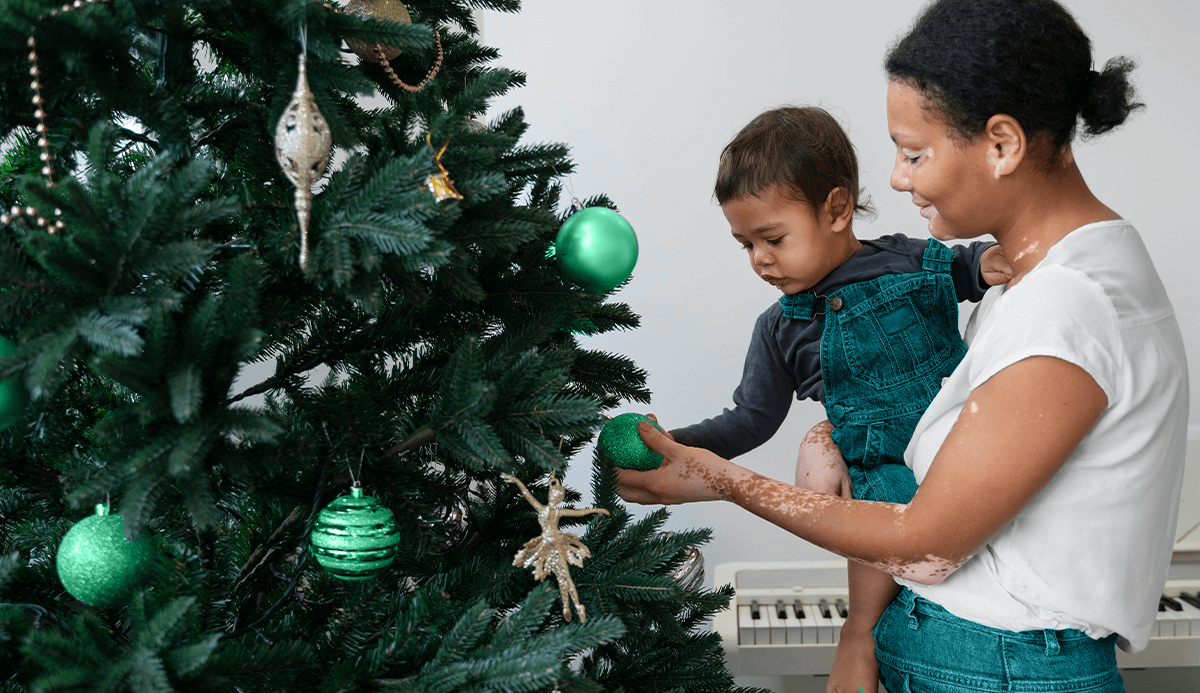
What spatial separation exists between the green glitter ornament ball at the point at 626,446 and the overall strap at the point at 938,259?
0.67 m

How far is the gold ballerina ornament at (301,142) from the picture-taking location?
0.57 metres

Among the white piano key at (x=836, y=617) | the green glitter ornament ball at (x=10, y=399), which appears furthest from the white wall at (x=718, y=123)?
the green glitter ornament ball at (x=10, y=399)

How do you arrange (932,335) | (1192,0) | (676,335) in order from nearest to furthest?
(932,335) < (1192,0) < (676,335)

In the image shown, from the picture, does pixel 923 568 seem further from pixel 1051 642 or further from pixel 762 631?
pixel 762 631

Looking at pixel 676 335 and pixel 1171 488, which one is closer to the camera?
pixel 1171 488

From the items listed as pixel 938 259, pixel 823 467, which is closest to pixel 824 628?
pixel 823 467

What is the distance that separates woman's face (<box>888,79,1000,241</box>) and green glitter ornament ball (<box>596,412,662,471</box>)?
16.4 inches

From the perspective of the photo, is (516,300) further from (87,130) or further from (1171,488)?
(1171,488)

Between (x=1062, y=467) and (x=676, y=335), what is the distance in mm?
1385

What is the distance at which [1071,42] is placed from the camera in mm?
760

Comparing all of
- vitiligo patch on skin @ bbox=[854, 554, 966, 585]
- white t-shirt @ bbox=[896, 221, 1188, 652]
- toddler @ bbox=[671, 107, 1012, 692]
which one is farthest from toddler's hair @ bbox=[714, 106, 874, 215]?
vitiligo patch on skin @ bbox=[854, 554, 966, 585]

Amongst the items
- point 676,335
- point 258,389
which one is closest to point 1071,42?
point 258,389

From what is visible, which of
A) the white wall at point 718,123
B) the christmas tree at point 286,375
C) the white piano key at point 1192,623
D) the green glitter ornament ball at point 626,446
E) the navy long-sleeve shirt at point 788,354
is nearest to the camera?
the christmas tree at point 286,375

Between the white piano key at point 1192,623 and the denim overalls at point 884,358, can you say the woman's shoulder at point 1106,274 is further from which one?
the white piano key at point 1192,623
